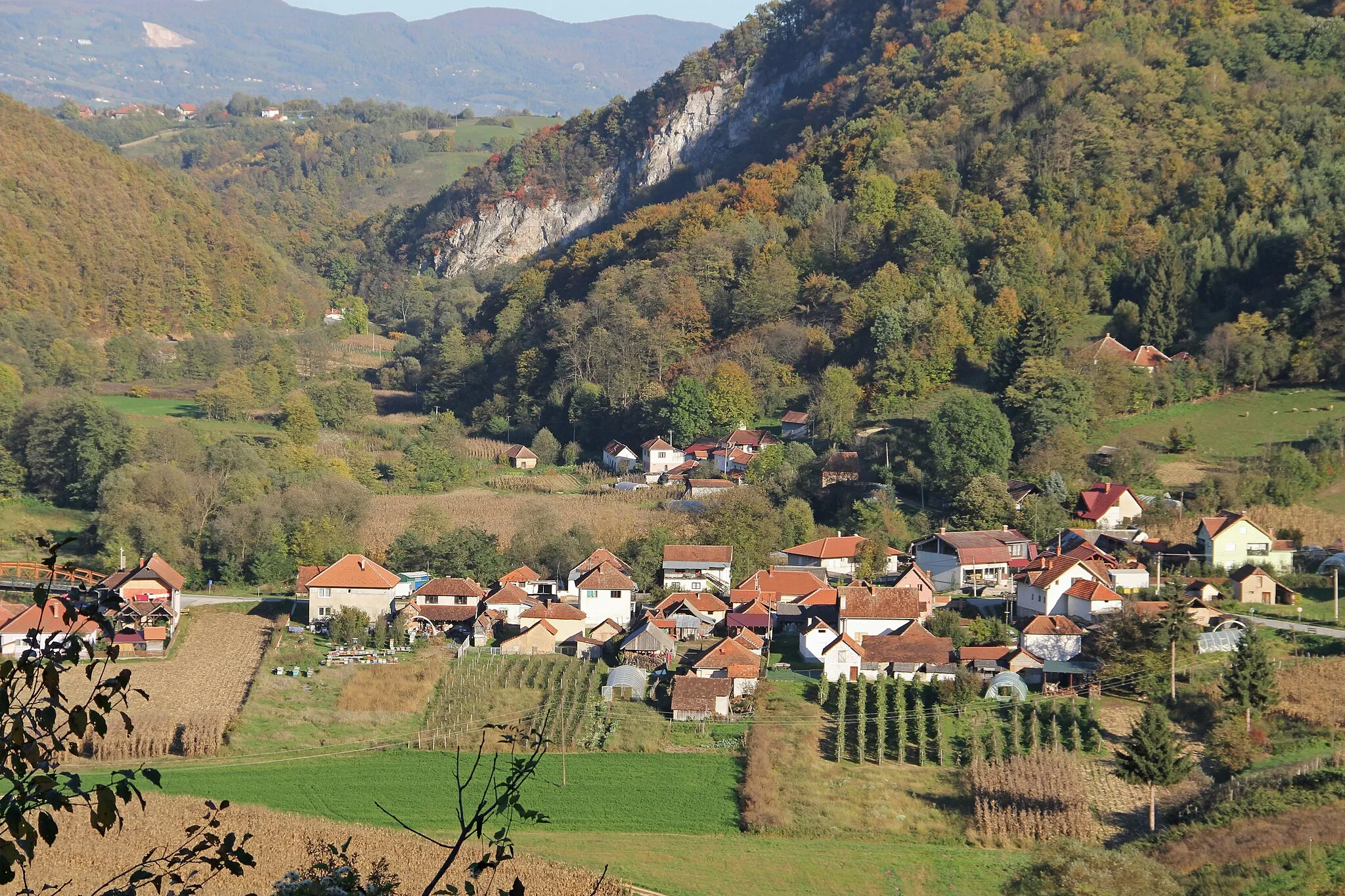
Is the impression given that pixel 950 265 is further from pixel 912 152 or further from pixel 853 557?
pixel 853 557

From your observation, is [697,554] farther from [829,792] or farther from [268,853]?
[268,853]

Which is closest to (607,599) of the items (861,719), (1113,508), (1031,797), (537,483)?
(861,719)

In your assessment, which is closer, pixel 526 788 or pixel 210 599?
pixel 526 788

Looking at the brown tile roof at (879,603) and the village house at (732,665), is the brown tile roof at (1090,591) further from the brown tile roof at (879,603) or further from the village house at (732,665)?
the village house at (732,665)

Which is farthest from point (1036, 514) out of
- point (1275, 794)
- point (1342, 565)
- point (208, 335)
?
point (208, 335)

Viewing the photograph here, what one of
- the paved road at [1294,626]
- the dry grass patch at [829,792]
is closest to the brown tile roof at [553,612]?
the dry grass patch at [829,792]

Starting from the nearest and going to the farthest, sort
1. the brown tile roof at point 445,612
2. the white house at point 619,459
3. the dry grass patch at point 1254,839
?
the dry grass patch at point 1254,839
the brown tile roof at point 445,612
the white house at point 619,459

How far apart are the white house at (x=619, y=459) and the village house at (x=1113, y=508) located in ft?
46.4

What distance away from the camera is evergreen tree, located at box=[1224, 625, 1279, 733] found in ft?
67.1

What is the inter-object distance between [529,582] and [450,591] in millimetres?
1999

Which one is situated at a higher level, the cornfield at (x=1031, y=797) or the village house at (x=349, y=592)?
the cornfield at (x=1031, y=797)

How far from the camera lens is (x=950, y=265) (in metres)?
43.7

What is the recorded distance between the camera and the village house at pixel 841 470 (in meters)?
34.9

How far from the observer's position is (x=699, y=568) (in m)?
30.0
